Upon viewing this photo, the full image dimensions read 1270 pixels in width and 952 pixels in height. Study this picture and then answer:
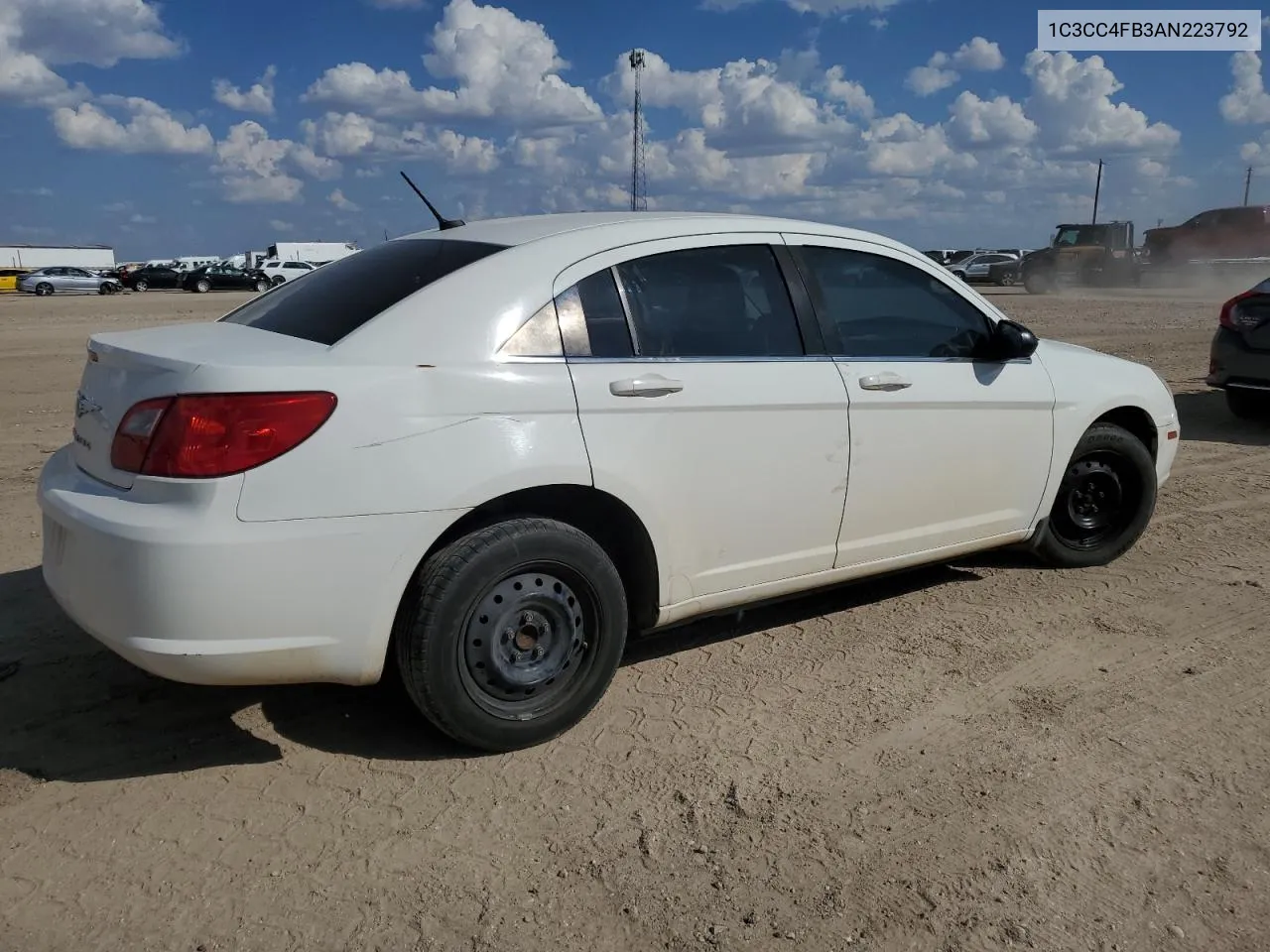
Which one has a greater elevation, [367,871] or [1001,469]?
[1001,469]

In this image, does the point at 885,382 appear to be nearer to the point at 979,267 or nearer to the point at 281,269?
the point at 979,267

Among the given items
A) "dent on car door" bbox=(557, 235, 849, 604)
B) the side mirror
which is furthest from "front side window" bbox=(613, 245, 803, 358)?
the side mirror

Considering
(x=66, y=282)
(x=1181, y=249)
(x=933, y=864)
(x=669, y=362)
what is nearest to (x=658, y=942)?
(x=933, y=864)

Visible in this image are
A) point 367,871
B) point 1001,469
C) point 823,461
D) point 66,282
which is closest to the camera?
point 367,871

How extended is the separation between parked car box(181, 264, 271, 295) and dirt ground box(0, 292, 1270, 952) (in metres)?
44.0

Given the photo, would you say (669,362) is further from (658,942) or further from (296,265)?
(296,265)

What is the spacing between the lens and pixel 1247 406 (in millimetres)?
9609

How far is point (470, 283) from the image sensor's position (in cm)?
342

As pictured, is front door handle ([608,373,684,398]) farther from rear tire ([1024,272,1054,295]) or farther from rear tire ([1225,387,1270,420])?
rear tire ([1024,272,1054,295])

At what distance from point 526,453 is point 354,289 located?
96cm

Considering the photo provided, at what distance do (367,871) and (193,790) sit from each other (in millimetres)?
744

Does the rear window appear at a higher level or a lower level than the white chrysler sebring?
higher

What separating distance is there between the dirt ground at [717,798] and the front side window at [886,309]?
1191mm

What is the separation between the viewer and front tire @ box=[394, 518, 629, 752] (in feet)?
10.5
